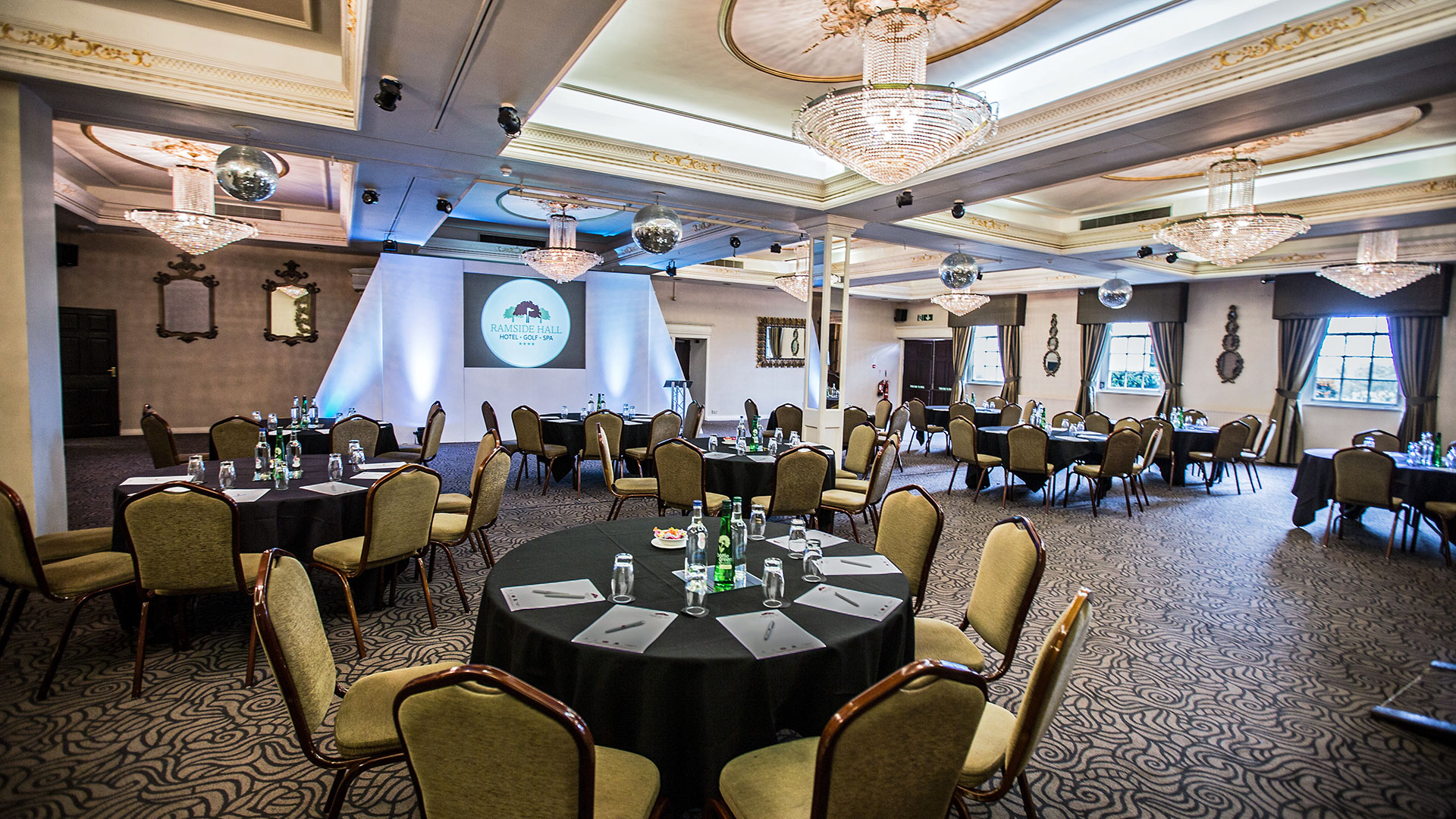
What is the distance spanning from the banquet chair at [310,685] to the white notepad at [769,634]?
851 mm

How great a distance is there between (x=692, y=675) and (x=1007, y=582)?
1.42 meters

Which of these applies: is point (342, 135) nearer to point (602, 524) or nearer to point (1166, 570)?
point (602, 524)

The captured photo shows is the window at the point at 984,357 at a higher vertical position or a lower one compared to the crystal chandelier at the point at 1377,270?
lower

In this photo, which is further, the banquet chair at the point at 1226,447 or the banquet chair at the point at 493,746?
the banquet chair at the point at 1226,447

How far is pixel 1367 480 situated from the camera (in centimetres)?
606

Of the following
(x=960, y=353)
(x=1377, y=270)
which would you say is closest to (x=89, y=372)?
(x=960, y=353)

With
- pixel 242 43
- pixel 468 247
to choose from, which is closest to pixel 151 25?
pixel 242 43

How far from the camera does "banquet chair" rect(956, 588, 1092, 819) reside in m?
1.73

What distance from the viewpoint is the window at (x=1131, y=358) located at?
13.1m

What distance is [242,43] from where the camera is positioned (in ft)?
14.7

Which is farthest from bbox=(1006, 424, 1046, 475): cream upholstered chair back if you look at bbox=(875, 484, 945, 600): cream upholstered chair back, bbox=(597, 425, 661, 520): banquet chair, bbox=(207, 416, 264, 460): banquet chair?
bbox=(207, 416, 264, 460): banquet chair

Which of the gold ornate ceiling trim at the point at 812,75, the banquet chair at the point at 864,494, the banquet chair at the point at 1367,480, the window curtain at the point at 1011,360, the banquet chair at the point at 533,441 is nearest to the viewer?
the gold ornate ceiling trim at the point at 812,75

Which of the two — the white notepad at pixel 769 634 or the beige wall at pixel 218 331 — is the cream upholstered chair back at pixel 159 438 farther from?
the beige wall at pixel 218 331

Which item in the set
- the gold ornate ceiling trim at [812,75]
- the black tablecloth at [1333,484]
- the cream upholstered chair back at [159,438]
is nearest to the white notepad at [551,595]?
the gold ornate ceiling trim at [812,75]
